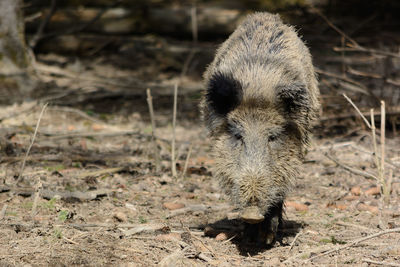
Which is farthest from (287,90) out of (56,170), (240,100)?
(56,170)

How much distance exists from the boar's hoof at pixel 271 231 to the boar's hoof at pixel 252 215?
25.1 inches

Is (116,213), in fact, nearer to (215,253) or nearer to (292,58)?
(215,253)

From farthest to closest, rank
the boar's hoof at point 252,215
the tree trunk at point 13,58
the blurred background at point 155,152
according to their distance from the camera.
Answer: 1. the tree trunk at point 13,58
2. the blurred background at point 155,152
3. the boar's hoof at point 252,215

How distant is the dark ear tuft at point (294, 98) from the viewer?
15.3 feet

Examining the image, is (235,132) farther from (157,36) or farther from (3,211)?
(157,36)

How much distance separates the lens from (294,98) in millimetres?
4711

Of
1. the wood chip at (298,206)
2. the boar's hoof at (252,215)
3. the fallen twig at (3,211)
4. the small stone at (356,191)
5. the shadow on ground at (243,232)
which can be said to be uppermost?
the boar's hoof at (252,215)

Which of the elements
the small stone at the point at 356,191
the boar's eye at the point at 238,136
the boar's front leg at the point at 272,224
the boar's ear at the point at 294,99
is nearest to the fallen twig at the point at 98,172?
the boar's eye at the point at 238,136

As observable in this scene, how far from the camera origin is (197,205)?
18.3ft

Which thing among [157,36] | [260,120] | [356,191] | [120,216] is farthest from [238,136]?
[157,36]

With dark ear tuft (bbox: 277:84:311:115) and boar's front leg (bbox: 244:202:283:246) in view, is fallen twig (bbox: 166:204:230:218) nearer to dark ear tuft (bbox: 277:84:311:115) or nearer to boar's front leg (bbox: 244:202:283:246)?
boar's front leg (bbox: 244:202:283:246)

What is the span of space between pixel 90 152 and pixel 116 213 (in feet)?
6.76

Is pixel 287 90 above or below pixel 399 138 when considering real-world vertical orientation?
above

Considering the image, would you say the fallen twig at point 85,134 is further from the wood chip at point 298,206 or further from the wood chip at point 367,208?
the wood chip at point 367,208
